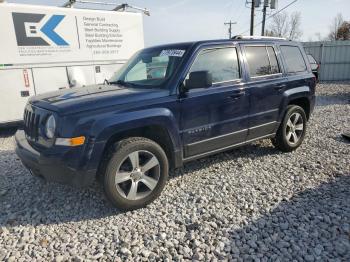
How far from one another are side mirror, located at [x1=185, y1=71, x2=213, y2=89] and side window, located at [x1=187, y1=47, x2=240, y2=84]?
0.90 feet

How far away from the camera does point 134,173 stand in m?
3.66

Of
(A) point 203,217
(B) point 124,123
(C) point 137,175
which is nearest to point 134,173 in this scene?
(C) point 137,175

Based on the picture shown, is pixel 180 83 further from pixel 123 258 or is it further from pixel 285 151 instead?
pixel 285 151

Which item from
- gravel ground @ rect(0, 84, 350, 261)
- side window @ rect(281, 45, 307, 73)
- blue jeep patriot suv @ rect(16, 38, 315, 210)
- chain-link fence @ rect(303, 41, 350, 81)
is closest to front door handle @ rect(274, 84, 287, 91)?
blue jeep patriot suv @ rect(16, 38, 315, 210)

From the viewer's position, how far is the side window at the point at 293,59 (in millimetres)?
5375

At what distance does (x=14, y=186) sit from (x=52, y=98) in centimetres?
157

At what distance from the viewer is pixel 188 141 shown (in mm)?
4043

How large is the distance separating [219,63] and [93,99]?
1.88 meters

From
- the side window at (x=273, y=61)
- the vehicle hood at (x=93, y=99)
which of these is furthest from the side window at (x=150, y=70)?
the side window at (x=273, y=61)

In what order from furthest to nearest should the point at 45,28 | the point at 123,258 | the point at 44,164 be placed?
the point at 45,28 < the point at 44,164 < the point at 123,258

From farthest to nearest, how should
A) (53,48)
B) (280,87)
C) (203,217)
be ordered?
(53,48) < (280,87) < (203,217)

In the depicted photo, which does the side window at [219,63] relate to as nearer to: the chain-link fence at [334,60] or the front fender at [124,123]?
the front fender at [124,123]

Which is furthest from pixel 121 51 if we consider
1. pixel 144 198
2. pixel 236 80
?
pixel 144 198

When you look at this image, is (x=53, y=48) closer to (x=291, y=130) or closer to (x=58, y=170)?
(x=58, y=170)
